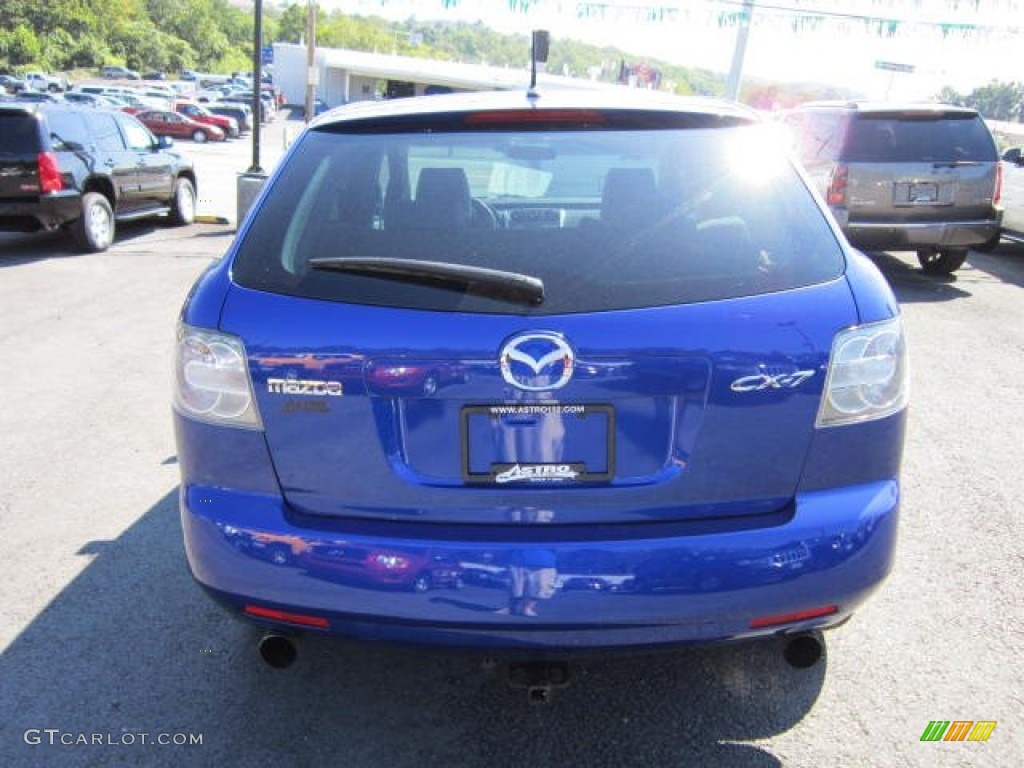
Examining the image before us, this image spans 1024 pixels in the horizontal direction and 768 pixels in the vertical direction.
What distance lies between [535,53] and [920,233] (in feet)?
24.8

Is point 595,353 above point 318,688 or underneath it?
above

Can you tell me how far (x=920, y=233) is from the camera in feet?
32.1

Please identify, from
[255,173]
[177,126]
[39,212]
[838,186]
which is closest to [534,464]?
[838,186]

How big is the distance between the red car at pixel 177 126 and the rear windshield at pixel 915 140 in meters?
43.2

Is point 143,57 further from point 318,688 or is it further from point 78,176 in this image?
point 318,688

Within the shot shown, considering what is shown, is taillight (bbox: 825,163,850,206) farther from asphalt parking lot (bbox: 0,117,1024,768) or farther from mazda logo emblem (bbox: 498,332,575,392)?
mazda logo emblem (bbox: 498,332,575,392)

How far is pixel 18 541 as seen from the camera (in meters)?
3.81

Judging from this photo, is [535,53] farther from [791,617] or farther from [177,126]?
[177,126]

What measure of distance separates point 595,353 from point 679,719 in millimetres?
1242

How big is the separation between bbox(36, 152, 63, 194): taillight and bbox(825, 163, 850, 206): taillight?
864 centimetres

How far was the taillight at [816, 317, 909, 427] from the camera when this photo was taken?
2293 mm

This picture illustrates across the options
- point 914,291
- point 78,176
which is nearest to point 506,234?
point 914,291

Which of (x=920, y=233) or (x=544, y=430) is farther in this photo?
(x=920, y=233)
